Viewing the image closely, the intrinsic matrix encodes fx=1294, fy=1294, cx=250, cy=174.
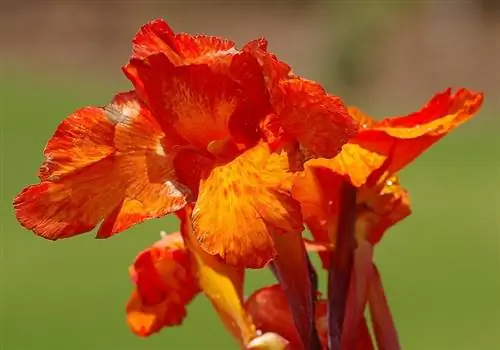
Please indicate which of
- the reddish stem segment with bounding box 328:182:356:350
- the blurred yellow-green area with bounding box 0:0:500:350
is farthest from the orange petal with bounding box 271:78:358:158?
Result: the blurred yellow-green area with bounding box 0:0:500:350

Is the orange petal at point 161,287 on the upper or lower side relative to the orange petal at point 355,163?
lower

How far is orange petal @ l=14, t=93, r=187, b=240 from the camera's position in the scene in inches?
25.3

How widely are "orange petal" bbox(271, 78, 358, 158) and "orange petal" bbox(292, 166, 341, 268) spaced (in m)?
0.09

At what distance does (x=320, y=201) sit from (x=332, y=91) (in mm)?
9910

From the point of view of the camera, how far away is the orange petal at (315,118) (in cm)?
63

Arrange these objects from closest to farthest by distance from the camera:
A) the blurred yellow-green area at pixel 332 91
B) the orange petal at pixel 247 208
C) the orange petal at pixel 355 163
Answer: the orange petal at pixel 247 208, the orange petal at pixel 355 163, the blurred yellow-green area at pixel 332 91

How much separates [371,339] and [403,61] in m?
10.8

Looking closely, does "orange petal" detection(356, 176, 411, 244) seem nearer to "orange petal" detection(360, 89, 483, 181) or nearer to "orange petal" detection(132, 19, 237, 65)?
"orange petal" detection(360, 89, 483, 181)

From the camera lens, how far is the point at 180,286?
793mm

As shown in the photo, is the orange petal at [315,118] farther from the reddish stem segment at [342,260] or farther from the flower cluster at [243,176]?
the reddish stem segment at [342,260]

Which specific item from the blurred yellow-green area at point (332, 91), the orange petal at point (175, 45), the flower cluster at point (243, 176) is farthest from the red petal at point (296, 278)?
the blurred yellow-green area at point (332, 91)

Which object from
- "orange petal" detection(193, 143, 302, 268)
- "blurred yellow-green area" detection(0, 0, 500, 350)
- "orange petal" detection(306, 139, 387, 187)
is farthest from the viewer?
"blurred yellow-green area" detection(0, 0, 500, 350)

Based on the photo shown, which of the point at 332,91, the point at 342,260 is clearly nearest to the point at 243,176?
the point at 342,260

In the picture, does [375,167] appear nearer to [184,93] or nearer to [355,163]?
[355,163]
